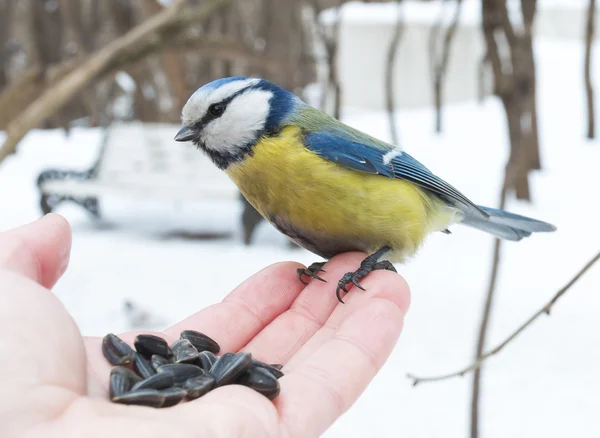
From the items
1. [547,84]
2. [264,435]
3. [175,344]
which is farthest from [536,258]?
[547,84]

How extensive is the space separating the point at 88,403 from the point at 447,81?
625cm

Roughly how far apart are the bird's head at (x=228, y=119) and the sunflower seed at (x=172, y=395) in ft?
1.67

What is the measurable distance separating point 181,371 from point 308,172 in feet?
1.46

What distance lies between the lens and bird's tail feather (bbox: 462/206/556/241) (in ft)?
5.21

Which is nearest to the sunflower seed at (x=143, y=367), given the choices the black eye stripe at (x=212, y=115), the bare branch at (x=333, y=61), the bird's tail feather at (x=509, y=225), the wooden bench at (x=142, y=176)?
the black eye stripe at (x=212, y=115)

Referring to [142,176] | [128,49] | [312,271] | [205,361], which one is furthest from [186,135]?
[142,176]

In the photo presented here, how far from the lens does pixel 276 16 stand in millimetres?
7293

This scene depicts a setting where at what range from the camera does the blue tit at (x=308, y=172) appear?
50.8 inches

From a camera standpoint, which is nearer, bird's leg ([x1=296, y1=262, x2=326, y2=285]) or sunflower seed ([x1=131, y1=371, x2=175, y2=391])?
sunflower seed ([x1=131, y1=371, x2=175, y2=391])

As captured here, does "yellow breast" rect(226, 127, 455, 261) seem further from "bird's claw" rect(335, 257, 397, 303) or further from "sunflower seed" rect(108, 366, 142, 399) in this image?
"sunflower seed" rect(108, 366, 142, 399)

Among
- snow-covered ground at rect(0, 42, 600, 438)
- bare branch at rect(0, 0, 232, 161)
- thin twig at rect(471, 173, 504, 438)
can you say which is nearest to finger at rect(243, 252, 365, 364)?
thin twig at rect(471, 173, 504, 438)

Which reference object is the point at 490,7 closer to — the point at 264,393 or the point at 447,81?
the point at 264,393

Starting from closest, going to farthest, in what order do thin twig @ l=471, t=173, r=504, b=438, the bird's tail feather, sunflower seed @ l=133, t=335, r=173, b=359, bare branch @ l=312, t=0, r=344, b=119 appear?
sunflower seed @ l=133, t=335, r=173, b=359, the bird's tail feather, thin twig @ l=471, t=173, r=504, b=438, bare branch @ l=312, t=0, r=344, b=119

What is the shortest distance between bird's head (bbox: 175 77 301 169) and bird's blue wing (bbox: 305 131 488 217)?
0.10m
